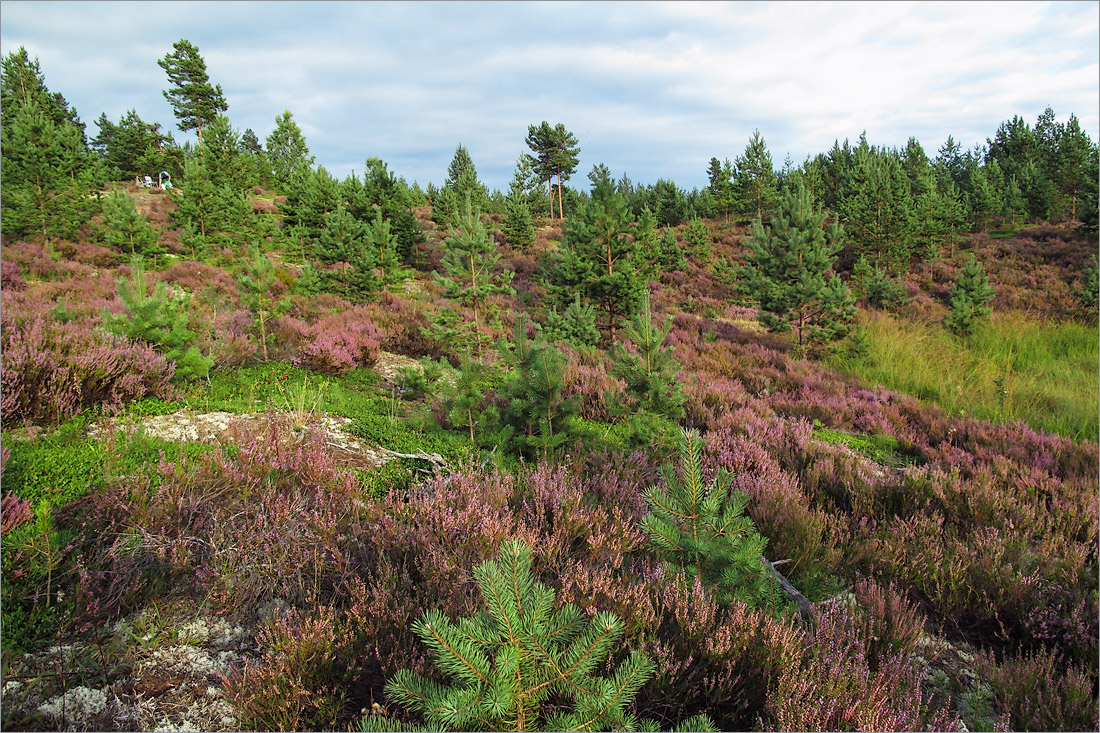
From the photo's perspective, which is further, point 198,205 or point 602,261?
point 198,205

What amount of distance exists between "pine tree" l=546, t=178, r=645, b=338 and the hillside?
4.36 m

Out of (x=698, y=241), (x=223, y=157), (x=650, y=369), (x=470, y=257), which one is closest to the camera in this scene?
(x=650, y=369)

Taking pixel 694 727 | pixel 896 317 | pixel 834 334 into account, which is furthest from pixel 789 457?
pixel 896 317

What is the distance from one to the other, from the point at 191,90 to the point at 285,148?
8.55 meters

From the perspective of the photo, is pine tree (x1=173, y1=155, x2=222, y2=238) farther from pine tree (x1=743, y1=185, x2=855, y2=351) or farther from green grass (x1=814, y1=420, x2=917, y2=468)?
green grass (x1=814, y1=420, x2=917, y2=468)

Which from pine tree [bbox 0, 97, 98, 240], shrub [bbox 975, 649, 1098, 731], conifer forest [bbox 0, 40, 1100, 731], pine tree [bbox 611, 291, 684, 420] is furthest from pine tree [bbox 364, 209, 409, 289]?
shrub [bbox 975, 649, 1098, 731]

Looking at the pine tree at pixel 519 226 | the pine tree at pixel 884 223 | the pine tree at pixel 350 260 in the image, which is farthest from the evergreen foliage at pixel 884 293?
the pine tree at pixel 350 260

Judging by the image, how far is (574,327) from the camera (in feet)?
35.0

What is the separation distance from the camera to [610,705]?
139 centimetres

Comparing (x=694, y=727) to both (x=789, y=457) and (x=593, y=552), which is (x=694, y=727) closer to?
(x=593, y=552)

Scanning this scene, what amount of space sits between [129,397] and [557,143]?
4185cm

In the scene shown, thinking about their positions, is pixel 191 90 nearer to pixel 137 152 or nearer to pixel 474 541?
pixel 137 152

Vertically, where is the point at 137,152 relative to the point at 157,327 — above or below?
above

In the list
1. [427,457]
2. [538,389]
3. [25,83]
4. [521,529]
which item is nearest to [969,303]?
[538,389]
